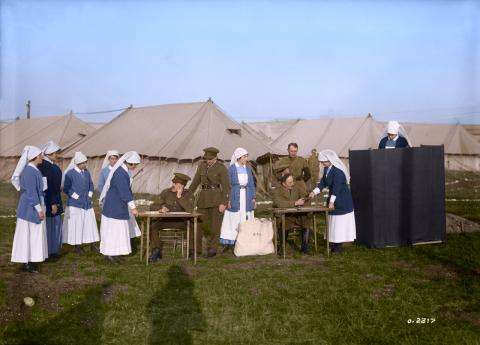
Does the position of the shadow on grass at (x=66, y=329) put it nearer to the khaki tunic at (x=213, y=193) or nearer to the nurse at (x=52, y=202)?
the nurse at (x=52, y=202)

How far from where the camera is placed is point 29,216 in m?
7.33

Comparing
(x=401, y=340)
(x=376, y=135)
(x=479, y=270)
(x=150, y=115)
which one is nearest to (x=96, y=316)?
(x=401, y=340)

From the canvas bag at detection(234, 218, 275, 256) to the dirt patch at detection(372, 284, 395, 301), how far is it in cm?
274

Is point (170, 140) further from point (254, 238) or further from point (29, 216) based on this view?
point (29, 216)

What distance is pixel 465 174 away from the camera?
33688 millimetres

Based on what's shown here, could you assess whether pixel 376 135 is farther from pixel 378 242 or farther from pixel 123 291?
pixel 123 291

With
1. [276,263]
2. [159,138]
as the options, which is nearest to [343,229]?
[276,263]

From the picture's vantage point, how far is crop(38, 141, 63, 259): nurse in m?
8.45

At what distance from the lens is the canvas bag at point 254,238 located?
8.62 m

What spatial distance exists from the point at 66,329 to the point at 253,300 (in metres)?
2.03

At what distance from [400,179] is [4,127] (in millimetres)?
30097

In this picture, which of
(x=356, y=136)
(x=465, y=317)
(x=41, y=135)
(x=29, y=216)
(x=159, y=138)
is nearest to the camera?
(x=465, y=317)

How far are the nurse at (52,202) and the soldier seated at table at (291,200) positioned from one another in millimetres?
3727

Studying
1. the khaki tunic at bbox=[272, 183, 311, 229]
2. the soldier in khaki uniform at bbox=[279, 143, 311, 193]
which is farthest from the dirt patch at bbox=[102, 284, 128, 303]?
the soldier in khaki uniform at bbox=[279, 143, 311, 193]
